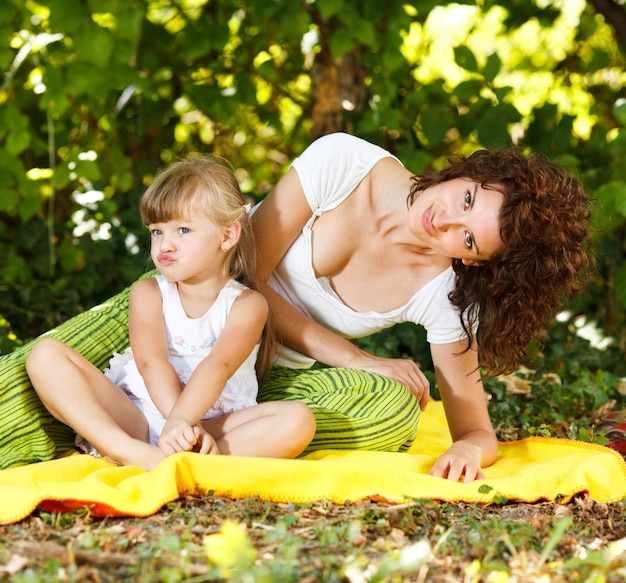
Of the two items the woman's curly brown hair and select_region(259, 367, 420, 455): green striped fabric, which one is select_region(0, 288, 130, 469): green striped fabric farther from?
the woman's curly brown hair

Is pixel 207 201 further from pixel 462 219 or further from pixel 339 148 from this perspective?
pixel 462 219

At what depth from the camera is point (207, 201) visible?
2.37 metres

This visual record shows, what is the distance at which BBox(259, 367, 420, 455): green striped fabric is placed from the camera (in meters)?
2.46

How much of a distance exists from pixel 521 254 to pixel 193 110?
2.77 meters

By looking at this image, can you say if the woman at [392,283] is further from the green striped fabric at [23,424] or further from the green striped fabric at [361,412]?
the green striped fabric at [23,424]

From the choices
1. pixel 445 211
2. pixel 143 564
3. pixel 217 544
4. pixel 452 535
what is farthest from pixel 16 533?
pixel 445 211

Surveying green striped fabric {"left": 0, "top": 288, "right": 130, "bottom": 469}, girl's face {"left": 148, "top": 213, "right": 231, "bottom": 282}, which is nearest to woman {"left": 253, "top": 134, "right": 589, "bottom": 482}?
girl's face {"left": 148, "top": 213, "right": 231, "bottom": 282}

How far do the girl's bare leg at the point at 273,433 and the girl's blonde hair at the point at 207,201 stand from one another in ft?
1.40

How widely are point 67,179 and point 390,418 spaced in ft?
6.37

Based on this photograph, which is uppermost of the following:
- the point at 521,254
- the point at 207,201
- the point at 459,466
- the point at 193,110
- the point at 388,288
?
the point at 193,110

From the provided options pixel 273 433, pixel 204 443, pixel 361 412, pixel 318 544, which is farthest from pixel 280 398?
pixel 318 544

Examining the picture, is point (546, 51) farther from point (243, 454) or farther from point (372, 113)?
point (243, 454)

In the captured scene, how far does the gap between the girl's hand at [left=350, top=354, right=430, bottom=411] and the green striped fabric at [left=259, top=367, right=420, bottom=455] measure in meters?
0.06

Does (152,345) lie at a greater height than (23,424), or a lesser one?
greater
